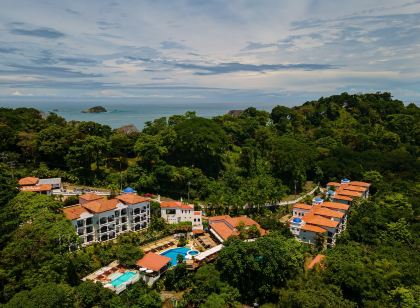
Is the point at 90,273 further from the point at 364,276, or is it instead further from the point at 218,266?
the point at 364,276

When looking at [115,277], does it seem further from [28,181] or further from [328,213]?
[328,213]

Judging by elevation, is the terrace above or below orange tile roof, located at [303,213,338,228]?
below

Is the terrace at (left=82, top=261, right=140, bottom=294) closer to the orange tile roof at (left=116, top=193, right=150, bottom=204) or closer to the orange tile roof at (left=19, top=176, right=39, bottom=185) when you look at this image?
the orange tile roof at (left=116, top=193, right=150, bottom=204)

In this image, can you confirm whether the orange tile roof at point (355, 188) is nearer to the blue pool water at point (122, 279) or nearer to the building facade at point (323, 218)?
the building facade at point (323, 218)

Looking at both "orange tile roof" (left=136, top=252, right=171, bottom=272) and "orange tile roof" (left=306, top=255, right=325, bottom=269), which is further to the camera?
"orange tile roof" (left=306, top=255, right=325, bottom=269)

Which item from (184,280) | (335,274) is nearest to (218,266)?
(184,280)

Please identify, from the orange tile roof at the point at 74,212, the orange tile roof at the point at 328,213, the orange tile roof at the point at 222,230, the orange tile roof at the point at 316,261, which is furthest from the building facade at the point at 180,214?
the orange tile roof at the point at 328,213

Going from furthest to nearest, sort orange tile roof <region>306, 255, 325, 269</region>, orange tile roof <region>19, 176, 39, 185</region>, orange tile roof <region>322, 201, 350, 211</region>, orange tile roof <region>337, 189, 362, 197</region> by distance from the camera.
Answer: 1. orange tile roof <region>337, 189, 362, 197</region>
2. orange tile roof <region>322, 201, 350, 211</region>
3. orange tile roof <region>19, 176, 39, 185</region>
4. orange tile roof <region>306, 255, 325, 269</region>

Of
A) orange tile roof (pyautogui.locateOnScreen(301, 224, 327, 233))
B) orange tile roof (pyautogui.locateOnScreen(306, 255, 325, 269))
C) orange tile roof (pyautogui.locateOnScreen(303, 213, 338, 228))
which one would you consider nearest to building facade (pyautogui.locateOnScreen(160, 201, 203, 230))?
orange tile roof (pyautogui.locateOnScreen(301, 224, 327, 233))

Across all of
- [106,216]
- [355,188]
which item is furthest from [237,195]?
[355,188]
